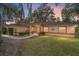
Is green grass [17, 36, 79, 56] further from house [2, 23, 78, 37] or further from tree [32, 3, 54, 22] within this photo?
tree [32, 3, 54, 22]

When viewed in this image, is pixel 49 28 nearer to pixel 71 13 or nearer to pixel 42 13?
pixel 42 13

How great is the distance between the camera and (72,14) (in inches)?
98.2

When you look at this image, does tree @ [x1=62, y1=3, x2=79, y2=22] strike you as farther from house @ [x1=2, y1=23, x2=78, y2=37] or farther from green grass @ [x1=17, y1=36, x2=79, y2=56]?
green grass @ [x1=17, y1=36, x2=79, y2=56]

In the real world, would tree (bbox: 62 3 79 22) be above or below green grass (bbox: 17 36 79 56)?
above

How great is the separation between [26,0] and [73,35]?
0.63 meters

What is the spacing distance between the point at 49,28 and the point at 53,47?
209 millimetres

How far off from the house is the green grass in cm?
6

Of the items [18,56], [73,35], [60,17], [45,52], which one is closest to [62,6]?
[60,17]

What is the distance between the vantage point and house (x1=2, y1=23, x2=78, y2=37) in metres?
2.47

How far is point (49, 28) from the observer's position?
249 cm

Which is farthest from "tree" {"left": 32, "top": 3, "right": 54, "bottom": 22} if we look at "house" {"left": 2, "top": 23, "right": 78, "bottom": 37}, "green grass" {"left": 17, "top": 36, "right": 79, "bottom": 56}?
"green grass" {"left": 17, "top": 36, "right": 79, "bottom": 56}

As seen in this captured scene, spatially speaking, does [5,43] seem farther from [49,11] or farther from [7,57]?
[49,11]

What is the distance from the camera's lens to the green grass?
248 cm

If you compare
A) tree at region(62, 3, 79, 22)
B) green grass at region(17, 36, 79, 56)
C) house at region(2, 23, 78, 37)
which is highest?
tree at region(62, 3, 79, 22)
